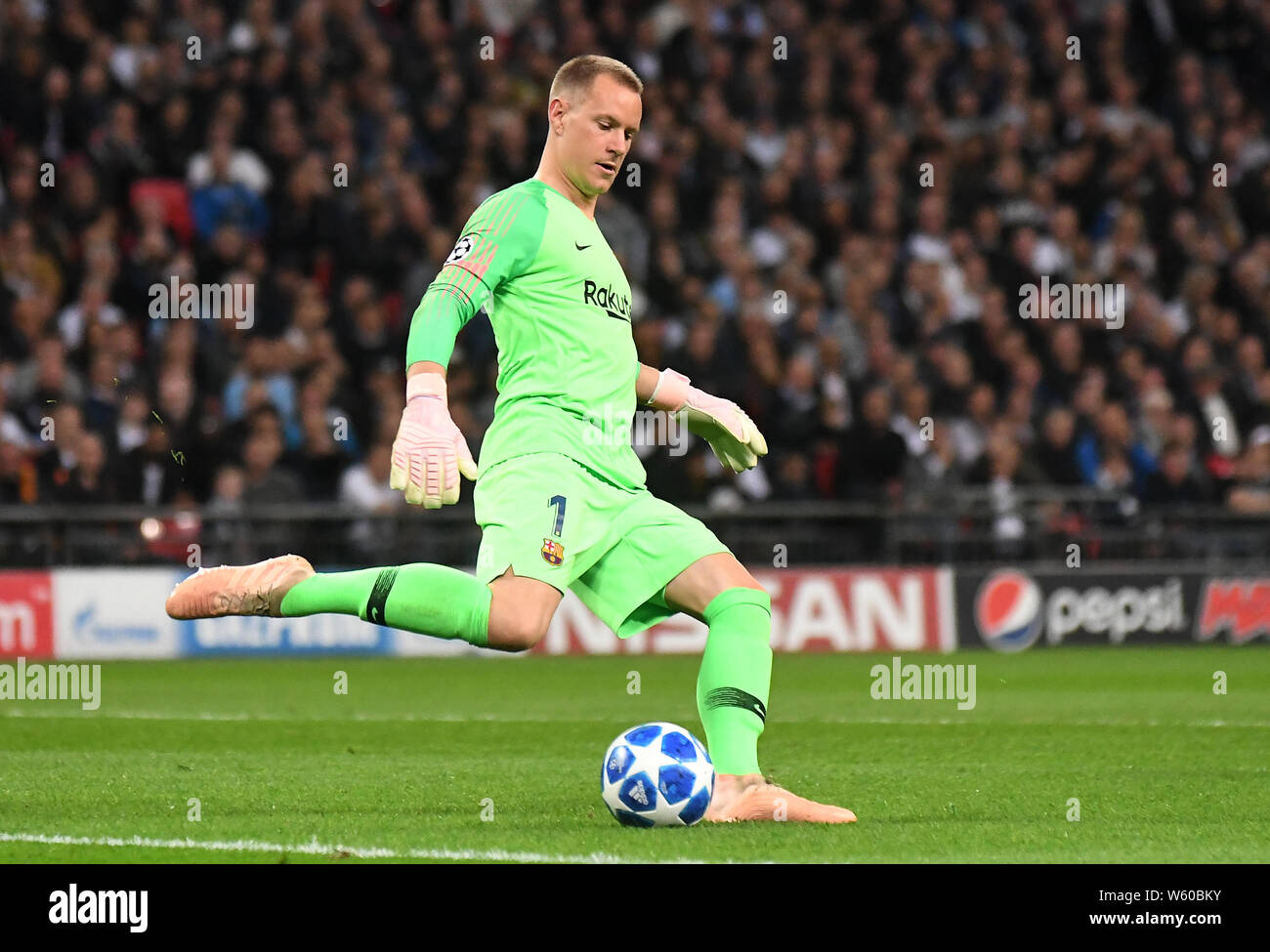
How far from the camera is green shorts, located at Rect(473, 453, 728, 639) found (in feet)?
19.5

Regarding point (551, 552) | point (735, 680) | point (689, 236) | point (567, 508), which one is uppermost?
point (689, 236)

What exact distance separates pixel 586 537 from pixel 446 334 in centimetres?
75

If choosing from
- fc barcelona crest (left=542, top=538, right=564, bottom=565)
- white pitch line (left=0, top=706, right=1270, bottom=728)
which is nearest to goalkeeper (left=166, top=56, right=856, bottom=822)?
fc barcelona crest (left=542, top=538, right=564, bottom=565)

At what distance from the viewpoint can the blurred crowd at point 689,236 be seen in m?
15.1

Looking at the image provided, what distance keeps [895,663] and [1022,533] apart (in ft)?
7.88

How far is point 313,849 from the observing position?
5422mm

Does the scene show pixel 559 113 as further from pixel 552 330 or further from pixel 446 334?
pixel 446 334

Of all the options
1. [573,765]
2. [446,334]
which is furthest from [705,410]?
[573,765]

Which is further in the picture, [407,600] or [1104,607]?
[1104,607]

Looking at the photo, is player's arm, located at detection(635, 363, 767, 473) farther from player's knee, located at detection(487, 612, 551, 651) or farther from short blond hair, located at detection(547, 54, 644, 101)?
player's knee, located at detection(487, 612, 551, 651)

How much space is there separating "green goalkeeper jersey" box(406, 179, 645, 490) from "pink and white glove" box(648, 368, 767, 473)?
444 millimetres

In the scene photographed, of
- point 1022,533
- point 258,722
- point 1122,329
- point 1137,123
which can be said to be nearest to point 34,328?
point 258,722

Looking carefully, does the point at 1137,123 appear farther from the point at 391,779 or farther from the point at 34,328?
the point at 391,779

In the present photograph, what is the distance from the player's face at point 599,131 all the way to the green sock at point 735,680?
131 centimetres
